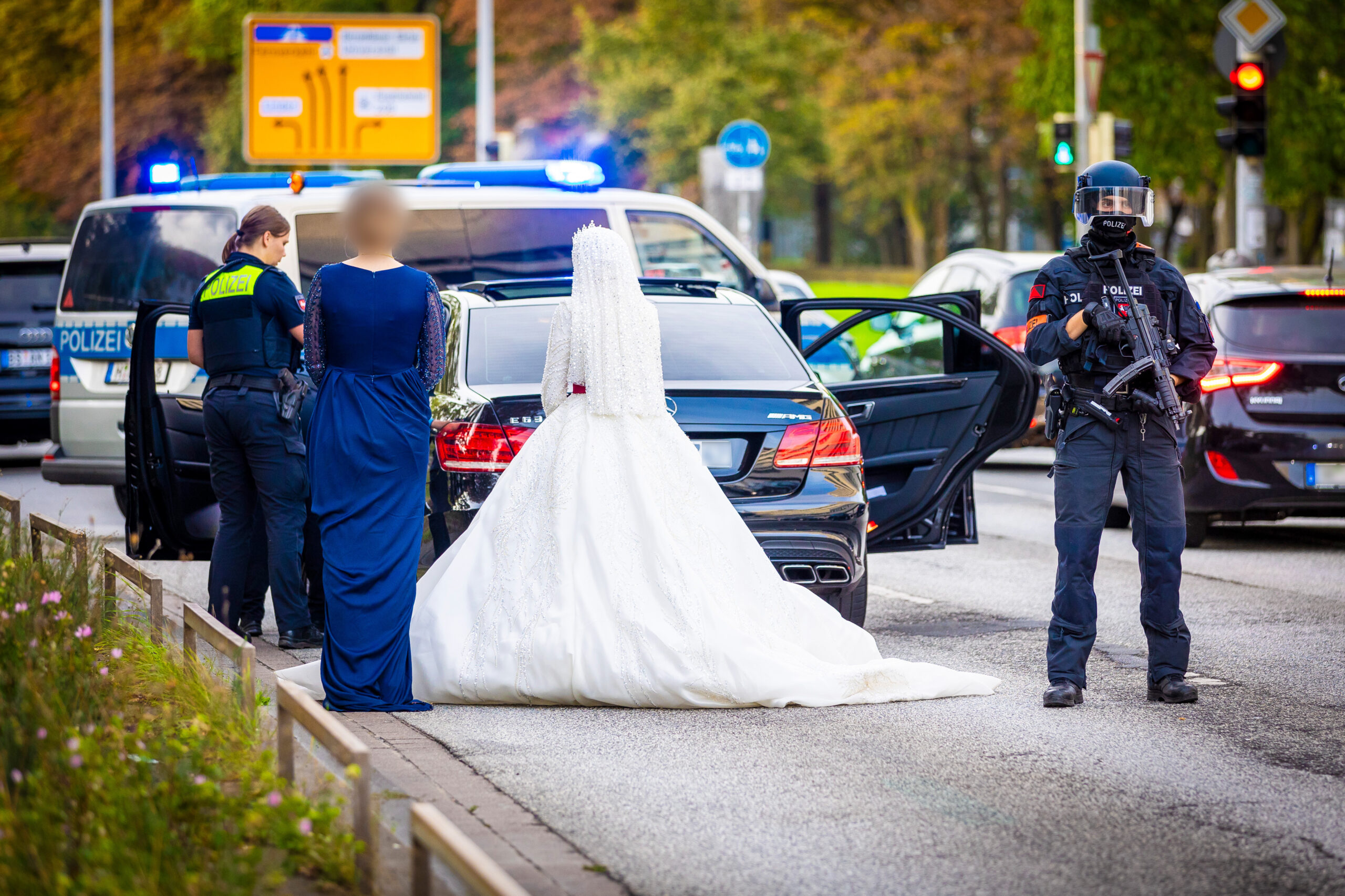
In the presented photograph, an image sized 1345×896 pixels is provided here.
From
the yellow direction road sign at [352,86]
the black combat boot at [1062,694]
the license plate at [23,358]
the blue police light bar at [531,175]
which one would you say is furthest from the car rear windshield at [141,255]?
the yellow direction road sign at [352,86]

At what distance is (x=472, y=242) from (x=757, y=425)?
440 centimetres

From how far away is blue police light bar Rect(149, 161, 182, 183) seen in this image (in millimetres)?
11875

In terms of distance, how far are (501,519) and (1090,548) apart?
2.13 m

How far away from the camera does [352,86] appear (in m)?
21.4

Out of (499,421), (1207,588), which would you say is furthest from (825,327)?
(499,421)

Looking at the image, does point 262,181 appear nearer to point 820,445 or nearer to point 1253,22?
point 820,445

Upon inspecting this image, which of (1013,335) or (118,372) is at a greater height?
(1013,335)

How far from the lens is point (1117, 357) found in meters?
6.58

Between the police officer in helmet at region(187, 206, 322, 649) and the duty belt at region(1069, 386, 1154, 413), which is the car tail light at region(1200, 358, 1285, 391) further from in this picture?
the police officer in helmet at region(187, 206, 322, 649)

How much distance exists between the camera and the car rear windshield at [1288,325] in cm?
1077

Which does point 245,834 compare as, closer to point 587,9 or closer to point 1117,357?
point 1117,357

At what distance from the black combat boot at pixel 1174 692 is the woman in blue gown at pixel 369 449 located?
106 inches

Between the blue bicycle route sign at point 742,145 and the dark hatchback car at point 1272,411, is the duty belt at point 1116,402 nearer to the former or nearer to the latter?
the dark hatchback car at point 1272,411

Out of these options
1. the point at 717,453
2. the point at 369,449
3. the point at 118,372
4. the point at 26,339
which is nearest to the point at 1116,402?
the point at 717,453
